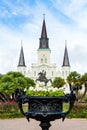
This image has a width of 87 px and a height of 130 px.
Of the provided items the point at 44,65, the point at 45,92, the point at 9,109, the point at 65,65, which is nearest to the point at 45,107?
the point at 45,92

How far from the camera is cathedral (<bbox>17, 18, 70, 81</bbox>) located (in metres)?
105

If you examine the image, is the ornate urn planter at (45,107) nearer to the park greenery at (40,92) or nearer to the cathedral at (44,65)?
the park greenery at (40,92)

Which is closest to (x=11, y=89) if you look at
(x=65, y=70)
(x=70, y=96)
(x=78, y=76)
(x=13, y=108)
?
(x=13, y=108)

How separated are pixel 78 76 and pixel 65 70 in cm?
4407

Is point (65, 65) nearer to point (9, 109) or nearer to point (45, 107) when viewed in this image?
point (9, 109)

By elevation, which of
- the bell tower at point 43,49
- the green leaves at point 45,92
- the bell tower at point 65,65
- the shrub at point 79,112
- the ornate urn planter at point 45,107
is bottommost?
the shrub at point 79,112

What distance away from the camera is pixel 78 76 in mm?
61812

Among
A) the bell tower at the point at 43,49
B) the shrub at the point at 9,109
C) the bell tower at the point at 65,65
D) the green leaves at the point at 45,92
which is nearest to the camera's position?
the green leaves at the point at 45,92

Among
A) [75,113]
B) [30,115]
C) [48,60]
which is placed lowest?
[75,113]

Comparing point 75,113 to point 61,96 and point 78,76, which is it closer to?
point 61,96

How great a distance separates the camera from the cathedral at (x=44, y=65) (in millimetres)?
105125

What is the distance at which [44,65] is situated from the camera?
108 meters

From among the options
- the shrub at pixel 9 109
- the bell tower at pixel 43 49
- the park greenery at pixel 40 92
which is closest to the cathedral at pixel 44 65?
the bell tower at pixel 43 49

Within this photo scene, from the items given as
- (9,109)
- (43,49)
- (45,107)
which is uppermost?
(43,49)
